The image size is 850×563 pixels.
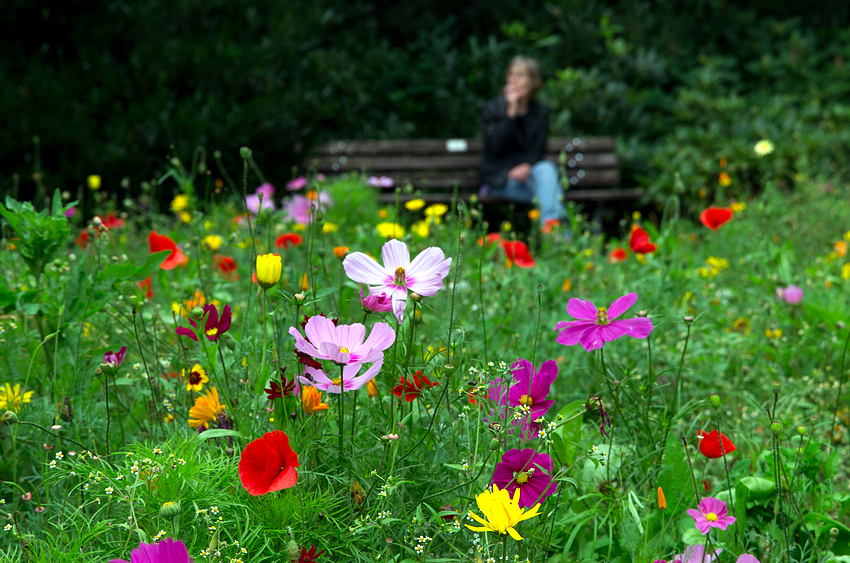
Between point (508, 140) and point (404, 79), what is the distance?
200 centimetres

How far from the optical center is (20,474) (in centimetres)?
145

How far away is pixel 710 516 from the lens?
1.12 meters

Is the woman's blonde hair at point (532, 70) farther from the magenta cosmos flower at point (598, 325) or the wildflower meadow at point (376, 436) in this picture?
the magenta cosmos flower at point (598, 325)

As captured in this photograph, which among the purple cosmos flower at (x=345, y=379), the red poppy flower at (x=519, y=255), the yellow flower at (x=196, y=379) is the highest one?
the purple cosmos flower at (x=345, y=379)

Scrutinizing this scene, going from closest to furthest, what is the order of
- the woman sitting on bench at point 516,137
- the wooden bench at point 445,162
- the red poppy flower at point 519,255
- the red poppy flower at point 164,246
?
the red poppy flower at point 164,246 < the red poppy flower at point 519,255 < the woman sitting on bench at point 516,137 < the wooden bench at point 445,162

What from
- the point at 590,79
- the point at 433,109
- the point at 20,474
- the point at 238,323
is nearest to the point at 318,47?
the point at 433,109

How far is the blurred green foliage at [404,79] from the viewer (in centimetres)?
431

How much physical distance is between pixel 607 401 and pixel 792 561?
1.73 ft

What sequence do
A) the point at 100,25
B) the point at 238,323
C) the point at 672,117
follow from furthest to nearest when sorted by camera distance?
1. the point at 672,117
2. the point at 100,25
3. the point at 238,323

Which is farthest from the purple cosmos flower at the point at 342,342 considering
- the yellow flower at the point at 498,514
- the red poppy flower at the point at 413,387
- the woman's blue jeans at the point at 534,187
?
the woman's blue jeans at the point at 534,187

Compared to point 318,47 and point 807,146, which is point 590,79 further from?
point 318,47

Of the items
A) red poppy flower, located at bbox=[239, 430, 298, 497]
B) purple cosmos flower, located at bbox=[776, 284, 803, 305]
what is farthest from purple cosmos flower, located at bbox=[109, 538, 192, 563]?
purple cosmos flower, located at bbox=[776, 284, 803, 305]

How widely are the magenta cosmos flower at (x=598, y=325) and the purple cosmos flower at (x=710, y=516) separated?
0.98 feet

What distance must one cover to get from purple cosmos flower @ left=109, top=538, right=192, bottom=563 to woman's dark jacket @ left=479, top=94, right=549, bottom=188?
4368 mm
